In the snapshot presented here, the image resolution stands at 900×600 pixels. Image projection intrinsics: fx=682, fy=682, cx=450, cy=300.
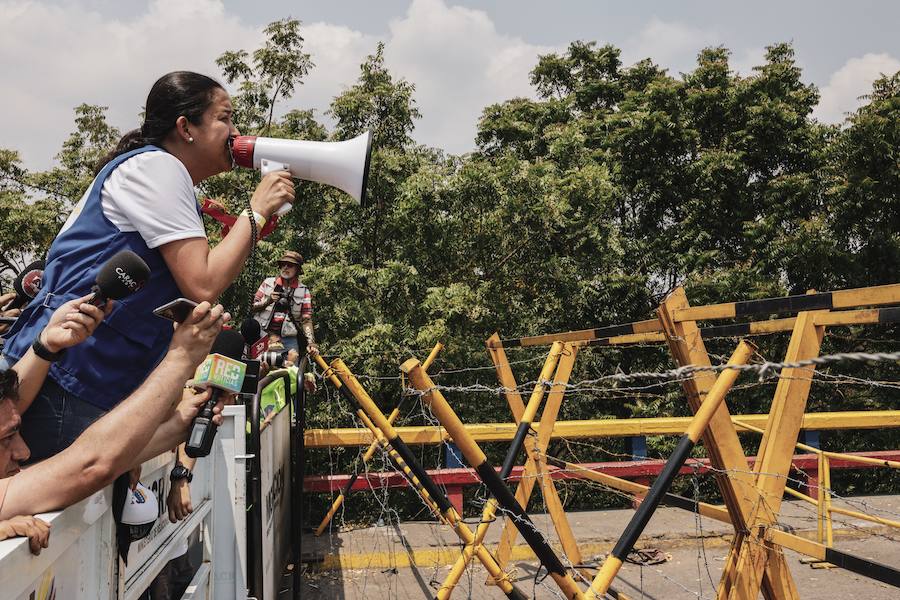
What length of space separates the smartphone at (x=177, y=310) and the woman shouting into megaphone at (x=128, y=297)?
18cm

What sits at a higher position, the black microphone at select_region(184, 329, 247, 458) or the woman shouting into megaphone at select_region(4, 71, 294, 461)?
the woman shouting into megaphone at select_region(4, 71, 294, 461)

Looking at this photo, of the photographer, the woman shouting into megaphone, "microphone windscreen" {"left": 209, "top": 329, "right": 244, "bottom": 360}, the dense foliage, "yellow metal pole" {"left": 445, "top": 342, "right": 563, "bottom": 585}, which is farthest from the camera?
the dense foliage

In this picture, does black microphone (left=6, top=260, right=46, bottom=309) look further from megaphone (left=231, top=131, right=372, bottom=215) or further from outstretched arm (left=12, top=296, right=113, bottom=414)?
outstretched arm (left=12, top=296, right=113, bottom=414)

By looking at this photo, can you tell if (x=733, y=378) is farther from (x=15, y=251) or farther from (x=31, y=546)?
(x=15, y=251)

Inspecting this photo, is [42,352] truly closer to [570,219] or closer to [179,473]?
[179,473]

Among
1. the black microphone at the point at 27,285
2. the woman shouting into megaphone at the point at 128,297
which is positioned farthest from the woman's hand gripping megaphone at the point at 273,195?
the black microphone at the point at 27,285

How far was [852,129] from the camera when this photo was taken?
38.7 ft

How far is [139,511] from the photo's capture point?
5.41 feet

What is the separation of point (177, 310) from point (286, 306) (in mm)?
4761

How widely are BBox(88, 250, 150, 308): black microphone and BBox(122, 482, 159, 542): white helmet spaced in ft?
1.79

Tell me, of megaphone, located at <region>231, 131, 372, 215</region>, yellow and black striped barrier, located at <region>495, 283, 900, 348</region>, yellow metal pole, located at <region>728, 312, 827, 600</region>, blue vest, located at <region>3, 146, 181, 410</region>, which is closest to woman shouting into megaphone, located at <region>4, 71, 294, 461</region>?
blue vest, located at <region>3, 146, 181, 410</region>

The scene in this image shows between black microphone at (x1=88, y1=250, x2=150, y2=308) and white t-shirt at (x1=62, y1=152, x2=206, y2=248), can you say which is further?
white t-shirt at (x1=62, y1=152, x2=206, y2=248)

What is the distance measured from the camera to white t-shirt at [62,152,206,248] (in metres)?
1.60

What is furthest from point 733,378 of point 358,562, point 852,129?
point 852,129
